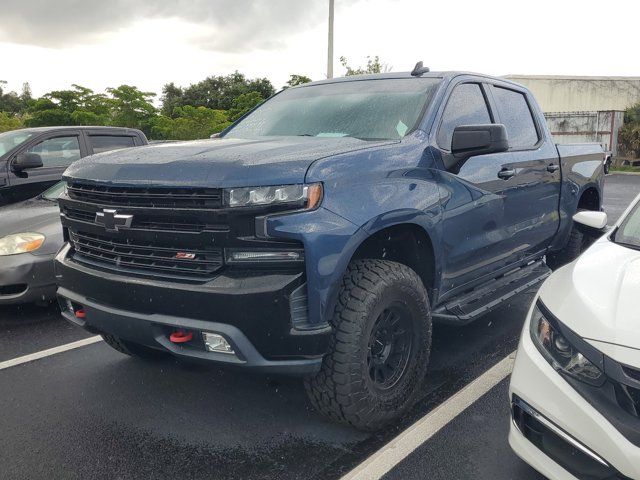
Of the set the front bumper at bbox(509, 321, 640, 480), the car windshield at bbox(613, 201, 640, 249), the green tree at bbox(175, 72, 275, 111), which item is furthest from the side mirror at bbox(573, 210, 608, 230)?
the green tree at bbox(175, 72, 275, 111)

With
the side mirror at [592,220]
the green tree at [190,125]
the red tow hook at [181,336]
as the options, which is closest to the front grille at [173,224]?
the red tow hook at [181,336]

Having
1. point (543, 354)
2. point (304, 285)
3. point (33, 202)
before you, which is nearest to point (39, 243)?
point (33, 202)

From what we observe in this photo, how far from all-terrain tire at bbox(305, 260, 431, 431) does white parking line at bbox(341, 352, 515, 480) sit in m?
0.13

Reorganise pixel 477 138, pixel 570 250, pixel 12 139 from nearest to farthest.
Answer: pixel 477 138 → pixel 570 250 → pixel 12 139

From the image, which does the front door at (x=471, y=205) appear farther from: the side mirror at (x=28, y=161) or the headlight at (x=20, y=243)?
the side mirror at (x=28, y=161)

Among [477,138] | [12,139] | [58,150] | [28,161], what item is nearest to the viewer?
[477,138]

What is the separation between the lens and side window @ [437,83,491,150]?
11.6ft

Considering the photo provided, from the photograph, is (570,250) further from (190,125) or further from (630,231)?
Result: (190,125)

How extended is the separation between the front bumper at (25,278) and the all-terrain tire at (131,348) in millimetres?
1273

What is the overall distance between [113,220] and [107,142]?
5082 mm

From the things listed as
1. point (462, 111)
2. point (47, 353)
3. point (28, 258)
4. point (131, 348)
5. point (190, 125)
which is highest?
point (462, 111)

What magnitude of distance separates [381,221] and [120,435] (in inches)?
67.2

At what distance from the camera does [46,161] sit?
22.8 feet

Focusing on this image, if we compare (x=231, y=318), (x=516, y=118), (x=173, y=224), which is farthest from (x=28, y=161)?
(x=516, y=118)
